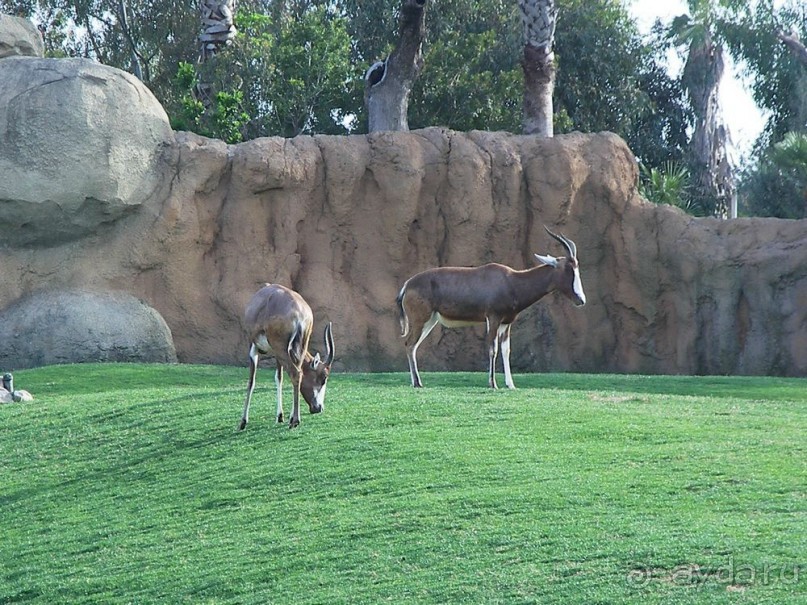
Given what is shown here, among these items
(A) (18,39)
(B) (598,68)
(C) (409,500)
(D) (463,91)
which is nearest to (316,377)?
(C) (409,500)

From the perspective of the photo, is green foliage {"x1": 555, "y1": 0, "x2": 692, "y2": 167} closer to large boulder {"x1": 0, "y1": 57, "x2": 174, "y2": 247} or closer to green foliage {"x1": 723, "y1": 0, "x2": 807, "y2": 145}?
green foliage {"x1": 723, "y1": 0, "x2": 807, "y2": 145}

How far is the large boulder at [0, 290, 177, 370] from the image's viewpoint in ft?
70.2

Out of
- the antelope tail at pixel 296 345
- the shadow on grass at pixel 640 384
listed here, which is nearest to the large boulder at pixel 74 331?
the shadow on grass at pixel 640 384

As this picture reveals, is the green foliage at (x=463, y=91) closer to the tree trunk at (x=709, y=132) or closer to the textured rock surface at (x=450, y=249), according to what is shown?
the tree trunk at (x=709, y=132)

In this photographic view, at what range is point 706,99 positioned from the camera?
3788cm

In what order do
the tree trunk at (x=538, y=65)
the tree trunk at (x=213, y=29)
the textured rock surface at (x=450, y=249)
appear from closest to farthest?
the textured rock surface at (x=450, y=249) < the tree trunk at (x=538, y=65) < the tree trunk at (x=213, y=29)

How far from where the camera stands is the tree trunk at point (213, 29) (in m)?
29.8

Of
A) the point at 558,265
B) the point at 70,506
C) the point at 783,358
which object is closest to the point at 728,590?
the point at 70,506

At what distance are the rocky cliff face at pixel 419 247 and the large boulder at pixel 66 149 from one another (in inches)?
3.2

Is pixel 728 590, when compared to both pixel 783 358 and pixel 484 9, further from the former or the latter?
pixel 484 9

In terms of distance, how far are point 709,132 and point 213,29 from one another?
14.7 metres

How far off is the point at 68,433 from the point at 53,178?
27.1 feet

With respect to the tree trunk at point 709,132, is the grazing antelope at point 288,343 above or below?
Answer: below

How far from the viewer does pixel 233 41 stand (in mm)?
29547
